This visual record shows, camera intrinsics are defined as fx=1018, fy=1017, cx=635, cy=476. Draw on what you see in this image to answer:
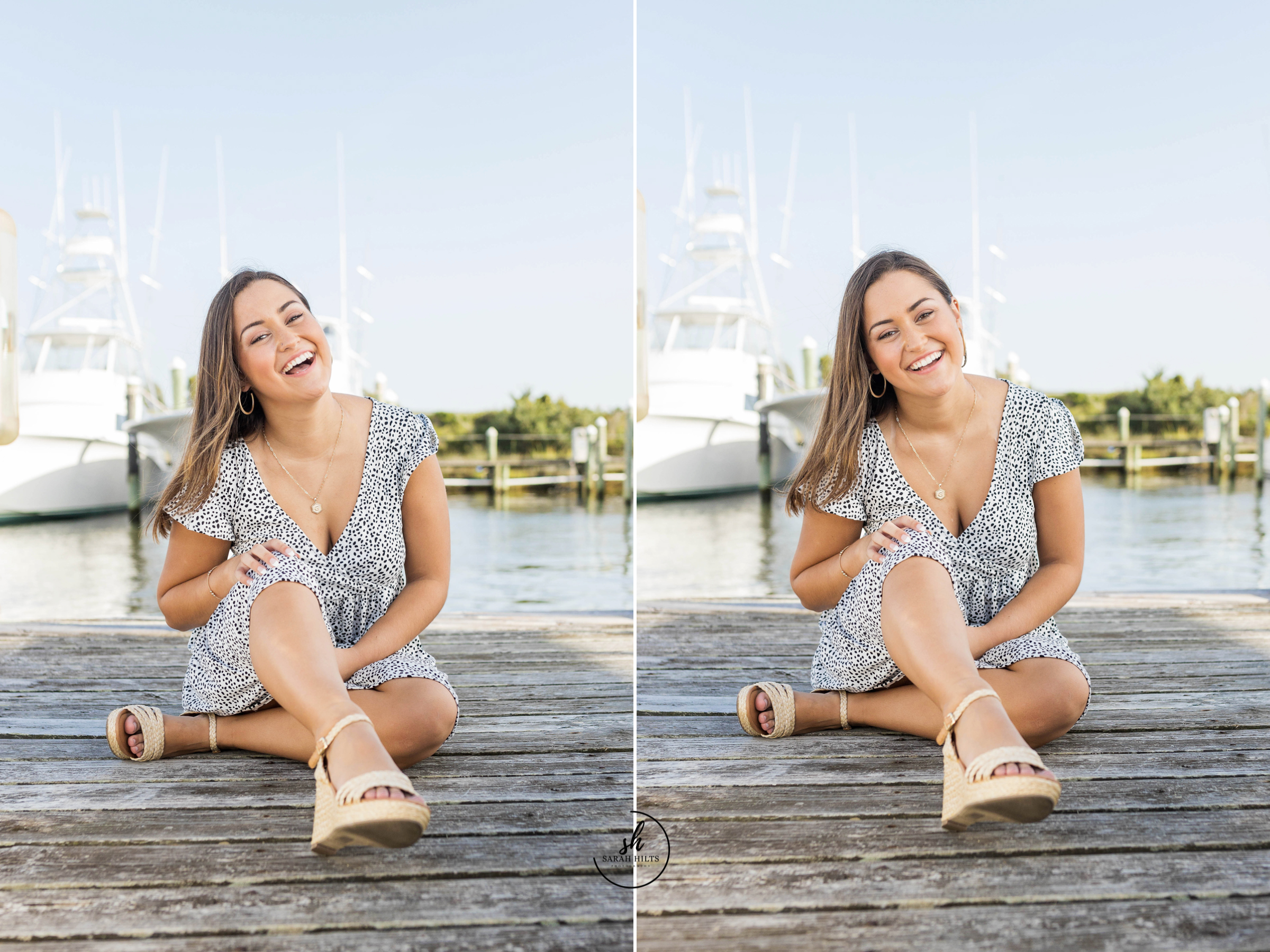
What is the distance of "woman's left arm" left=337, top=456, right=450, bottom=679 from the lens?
1.48 m

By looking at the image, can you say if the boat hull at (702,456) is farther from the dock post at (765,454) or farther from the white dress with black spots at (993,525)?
the white dress with black spots at (993,525)


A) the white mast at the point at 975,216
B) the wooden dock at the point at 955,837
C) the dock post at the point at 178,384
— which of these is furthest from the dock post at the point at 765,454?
the wooden dock at the point at 955,837

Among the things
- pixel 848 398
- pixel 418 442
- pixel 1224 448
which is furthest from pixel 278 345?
pixel 1224 448

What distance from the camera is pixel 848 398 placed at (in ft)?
5.29

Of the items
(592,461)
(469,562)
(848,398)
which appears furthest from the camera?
(592,461)

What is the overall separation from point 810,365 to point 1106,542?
20.3ft

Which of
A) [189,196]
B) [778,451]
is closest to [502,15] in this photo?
[189,196]

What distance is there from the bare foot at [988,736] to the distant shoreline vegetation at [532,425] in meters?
17.9

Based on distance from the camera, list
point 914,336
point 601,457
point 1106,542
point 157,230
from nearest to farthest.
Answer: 1. point 914,336
2. point 1106,542
3. point 157,230
4. point 601,457

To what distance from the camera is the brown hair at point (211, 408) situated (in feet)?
4.92

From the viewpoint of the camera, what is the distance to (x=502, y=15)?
19828mm

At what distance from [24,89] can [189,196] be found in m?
3.70

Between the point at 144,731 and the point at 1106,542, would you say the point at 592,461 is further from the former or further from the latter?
the point at 144,731

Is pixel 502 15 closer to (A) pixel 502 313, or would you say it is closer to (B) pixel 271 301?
(A) pixel 502 313
